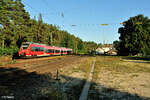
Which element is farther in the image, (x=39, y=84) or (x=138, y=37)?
(x=138, y=37)

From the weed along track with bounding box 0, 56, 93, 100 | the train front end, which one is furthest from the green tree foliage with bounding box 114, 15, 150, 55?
the weed along track with bounding box 0, 56, 93, 100

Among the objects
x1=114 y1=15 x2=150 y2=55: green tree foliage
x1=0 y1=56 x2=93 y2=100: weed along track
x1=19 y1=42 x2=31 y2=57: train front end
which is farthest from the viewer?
x1=114 y1=15 x2=150 y2=55: green tree foliage

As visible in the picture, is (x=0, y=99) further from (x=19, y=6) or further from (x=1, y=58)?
(x=19, y=6)

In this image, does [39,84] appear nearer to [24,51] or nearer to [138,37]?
[24,51]

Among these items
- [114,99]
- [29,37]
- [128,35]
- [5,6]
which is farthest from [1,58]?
[128,35]

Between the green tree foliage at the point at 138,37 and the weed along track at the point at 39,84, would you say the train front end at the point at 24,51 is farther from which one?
the green tree foliage at the point at 138,37

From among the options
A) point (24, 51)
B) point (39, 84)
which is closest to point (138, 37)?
point (24, 51)

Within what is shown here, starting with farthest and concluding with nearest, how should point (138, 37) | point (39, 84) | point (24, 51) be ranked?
point (138, 37), point (24, 51), point (39, 84)

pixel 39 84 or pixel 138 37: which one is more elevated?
pixel 138 37

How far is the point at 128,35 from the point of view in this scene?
41.5 m

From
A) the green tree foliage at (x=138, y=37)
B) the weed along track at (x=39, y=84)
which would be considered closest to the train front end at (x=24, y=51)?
the weed along track at (x=39, y=84)

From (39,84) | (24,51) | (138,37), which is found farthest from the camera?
(138,37)

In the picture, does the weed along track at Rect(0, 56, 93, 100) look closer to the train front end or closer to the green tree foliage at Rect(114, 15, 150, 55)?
the train front end

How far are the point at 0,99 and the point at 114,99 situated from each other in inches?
171
